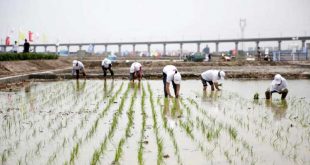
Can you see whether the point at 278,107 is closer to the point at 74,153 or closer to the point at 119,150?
the point at 119,150

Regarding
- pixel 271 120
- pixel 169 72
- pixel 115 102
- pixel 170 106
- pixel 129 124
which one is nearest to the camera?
pixel 129 124

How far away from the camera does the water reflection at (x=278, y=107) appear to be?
7.15 meters

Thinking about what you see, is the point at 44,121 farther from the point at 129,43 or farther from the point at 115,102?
the point at 129,43

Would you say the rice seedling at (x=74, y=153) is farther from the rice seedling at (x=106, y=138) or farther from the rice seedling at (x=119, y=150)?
the rice seedling at (x=119, y=150)

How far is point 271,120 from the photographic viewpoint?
658 cm

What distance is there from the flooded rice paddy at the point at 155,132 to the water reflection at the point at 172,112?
18 mm

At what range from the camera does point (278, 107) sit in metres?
8.23

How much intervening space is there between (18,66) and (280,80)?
1584 cm

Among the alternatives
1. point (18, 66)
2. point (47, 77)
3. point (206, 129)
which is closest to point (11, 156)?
point (206, 129)

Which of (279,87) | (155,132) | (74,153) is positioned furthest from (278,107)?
(74,153)

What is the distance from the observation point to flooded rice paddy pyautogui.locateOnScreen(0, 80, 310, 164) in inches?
167

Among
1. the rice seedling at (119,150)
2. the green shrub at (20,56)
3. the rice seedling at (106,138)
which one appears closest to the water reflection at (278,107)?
the rice seedling at (106,138)

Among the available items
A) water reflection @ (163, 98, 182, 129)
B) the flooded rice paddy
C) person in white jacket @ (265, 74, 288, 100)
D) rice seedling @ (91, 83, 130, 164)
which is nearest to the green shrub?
the flooded rice paddy

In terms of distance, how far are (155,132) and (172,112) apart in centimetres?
205
